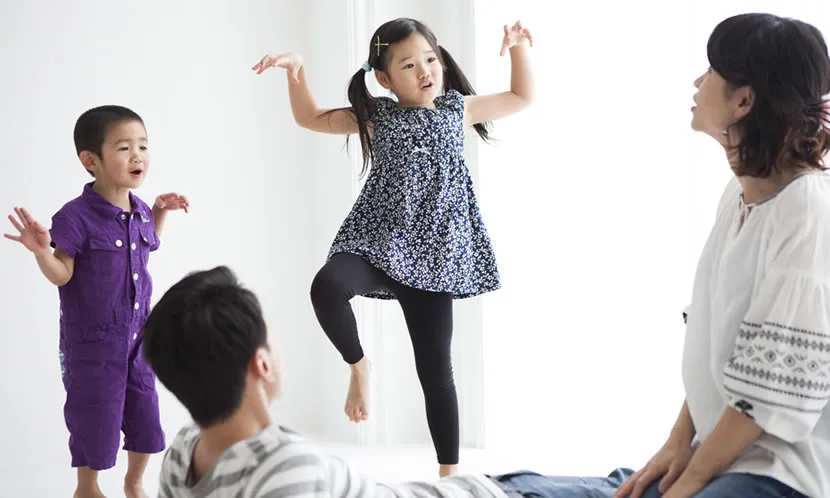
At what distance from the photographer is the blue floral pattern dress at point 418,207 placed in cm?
238

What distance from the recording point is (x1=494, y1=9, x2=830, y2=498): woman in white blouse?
4.32ft

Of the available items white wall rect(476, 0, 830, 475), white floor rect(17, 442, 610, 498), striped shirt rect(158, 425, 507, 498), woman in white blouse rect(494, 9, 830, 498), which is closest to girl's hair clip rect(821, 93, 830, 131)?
woman in white blouse rect(494, 9, 830, 498)

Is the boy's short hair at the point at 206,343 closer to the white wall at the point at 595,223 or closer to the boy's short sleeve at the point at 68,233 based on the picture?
the boy's short sleeve at the point at 68,233

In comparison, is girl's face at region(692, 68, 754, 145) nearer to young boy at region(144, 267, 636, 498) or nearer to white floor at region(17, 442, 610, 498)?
young boy at region(144, 267, 636, 498)

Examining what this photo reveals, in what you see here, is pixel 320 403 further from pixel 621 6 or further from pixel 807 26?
pixel 807 26

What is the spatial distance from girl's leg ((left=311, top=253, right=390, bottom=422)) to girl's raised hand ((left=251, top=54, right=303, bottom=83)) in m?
0.53

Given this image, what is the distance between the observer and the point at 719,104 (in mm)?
1479

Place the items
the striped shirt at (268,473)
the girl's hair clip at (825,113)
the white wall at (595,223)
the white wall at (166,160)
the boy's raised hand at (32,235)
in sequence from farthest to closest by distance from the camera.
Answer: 1. the white wall at (166,160)
2. the white wall at (595,223)
3. the boy's raised hand at (32,235)
4. the girl's hair clip at (825,113)
5. the striped shirt at (268,473)

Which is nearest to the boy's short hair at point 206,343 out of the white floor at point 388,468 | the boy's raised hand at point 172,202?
the boy's raised hand at point 172,202

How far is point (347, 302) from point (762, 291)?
3.87 feet

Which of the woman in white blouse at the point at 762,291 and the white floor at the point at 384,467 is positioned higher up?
the woman in white blouse at the point at 762,291

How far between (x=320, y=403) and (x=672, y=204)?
1524 mm

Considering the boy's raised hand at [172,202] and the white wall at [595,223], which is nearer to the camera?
the boy's raised hand at [172,202]

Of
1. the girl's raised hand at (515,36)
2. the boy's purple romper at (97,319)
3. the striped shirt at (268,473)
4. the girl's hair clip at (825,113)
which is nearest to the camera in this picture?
the striped shirt at (268,473)
